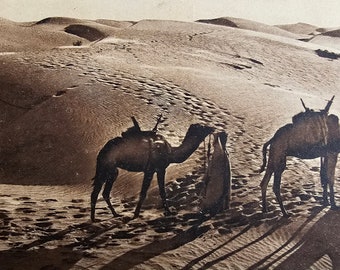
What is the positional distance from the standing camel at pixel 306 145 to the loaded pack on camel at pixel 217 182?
95 cm

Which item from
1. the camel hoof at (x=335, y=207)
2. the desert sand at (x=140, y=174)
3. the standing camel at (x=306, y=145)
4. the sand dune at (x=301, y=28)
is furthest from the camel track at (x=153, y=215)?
the sand dune at (x=301, y=28)

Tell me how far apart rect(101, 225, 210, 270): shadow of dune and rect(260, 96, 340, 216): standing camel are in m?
2.04

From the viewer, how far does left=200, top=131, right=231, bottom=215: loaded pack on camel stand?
1129cm

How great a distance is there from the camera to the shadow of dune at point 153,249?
9.09 meters

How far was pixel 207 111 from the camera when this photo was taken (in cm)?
1783

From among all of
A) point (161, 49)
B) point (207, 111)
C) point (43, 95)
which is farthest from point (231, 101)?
point (161, 49)

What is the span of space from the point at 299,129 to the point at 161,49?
724 inches

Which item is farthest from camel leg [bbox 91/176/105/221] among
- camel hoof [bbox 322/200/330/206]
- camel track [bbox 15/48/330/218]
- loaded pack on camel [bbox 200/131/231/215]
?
camel hoof [bbox 322/200/330/206]

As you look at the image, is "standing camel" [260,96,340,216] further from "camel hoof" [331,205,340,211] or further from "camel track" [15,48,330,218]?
"camel track" [15,48,330,218]

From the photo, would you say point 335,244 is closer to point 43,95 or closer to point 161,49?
point 43,95

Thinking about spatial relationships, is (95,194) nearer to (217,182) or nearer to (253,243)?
(217,182)

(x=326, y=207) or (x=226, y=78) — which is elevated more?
(x=226, y=78)

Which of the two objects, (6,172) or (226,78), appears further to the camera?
(226,78)

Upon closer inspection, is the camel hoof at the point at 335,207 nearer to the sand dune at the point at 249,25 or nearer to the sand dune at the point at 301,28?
the sand dune at the point at 249,25
